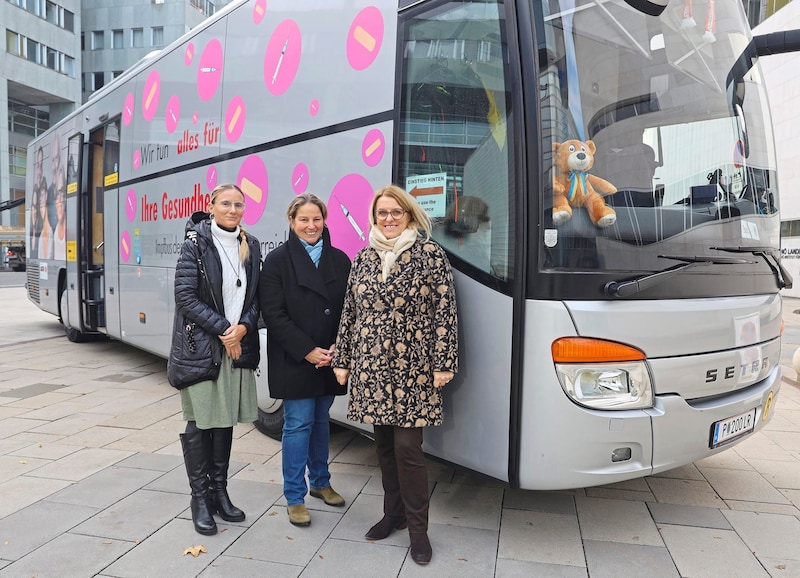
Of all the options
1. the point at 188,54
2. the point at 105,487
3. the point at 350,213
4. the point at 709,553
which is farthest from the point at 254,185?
the point at 709,553

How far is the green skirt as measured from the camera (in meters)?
3.30

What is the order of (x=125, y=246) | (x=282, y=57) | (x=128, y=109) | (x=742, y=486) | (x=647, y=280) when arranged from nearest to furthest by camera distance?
(x=647, y=280)
(x=742, y=486)
(x=282, y=57)
(x=128, y=109)
(x=125, y=246)

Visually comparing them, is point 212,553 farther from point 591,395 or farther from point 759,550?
point 759,550

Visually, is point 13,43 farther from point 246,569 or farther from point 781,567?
point 781,567

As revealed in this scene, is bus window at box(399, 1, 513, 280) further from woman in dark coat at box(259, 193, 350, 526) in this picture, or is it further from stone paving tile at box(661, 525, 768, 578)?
stone paving tile at box(661, 525, 768, 578)

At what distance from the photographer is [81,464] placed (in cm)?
437

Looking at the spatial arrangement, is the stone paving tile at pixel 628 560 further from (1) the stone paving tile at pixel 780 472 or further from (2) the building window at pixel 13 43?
(2) the building window at pixel 13 43

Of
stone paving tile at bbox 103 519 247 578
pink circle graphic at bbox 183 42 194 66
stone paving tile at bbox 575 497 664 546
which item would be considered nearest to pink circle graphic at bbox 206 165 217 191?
pink circle graphic at bbox 183 42 194 66

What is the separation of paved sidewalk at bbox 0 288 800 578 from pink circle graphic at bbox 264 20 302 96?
2579mm

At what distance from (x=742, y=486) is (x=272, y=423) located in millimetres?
3219

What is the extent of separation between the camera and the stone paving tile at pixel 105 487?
3.74 metres

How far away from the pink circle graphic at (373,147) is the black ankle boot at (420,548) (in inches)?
76.5

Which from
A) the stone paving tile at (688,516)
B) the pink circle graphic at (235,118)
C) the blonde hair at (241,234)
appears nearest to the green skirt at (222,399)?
the blonde hair at (241,234)

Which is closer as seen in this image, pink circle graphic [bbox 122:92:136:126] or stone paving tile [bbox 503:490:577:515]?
stone paving tile [bbox 503:490:577:515]
